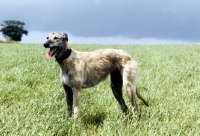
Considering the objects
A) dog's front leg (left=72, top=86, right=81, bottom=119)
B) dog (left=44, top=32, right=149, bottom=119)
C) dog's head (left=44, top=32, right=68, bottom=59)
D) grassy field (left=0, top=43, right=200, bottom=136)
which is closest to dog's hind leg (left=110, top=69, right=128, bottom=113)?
dog (left=44, top=32, right=149, bottom=119)

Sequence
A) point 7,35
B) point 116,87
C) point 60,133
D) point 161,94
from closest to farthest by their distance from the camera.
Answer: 1. point 60,133
2. point 116,87
3. point 161,94
4. point 7,35

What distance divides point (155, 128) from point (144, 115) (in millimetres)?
909

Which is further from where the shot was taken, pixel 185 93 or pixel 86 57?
pixel 185 93

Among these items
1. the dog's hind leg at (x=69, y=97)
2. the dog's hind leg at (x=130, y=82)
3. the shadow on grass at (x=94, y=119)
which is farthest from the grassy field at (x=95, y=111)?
the dog's hind leg at (x=130, y=82)

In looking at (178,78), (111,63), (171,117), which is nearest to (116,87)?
(111,63)

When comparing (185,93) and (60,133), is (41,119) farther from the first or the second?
(185,93)

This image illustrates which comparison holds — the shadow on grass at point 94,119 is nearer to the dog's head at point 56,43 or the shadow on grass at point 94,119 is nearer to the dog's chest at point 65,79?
the dog's chest at point 65,79

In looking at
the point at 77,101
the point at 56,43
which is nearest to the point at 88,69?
the point at 77,101

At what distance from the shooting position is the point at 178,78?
31.8 feet

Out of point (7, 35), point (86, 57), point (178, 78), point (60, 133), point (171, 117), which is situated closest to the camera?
point (60, 133)

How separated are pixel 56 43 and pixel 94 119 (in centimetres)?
151

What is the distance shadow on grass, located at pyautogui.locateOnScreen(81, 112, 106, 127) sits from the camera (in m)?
5.27

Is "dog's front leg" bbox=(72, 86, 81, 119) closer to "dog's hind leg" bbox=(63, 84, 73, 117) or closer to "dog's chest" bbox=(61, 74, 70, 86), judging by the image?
"dog's chest" bbox=(61, 74, 70, 86)

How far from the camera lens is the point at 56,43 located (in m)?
5.24
